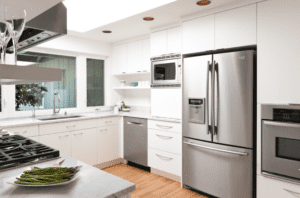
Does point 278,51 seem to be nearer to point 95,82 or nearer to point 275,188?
point 275,188

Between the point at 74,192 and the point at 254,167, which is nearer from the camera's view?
the point at 74,192

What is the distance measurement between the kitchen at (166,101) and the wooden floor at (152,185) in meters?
0.02

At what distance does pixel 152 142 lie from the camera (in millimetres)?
3414

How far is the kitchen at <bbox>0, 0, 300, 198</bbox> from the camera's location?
1.35 m

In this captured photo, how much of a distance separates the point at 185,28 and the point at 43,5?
7.13 ft

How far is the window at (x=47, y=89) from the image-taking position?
136 inches

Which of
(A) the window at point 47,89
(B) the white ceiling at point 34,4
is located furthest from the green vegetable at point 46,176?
(A) the window at point 47,89

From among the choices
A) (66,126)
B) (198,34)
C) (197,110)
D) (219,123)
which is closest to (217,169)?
(219,123)

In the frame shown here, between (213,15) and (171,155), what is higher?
(213,15)

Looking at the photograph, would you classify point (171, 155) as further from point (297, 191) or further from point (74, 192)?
point (74, 192)

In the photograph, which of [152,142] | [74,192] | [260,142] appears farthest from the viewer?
[152,142]

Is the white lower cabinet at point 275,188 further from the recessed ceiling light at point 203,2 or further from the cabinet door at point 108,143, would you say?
the cabinet door at point 108,143

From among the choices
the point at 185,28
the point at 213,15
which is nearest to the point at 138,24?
the point at 185,28

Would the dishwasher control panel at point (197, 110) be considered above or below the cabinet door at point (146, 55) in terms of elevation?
below
